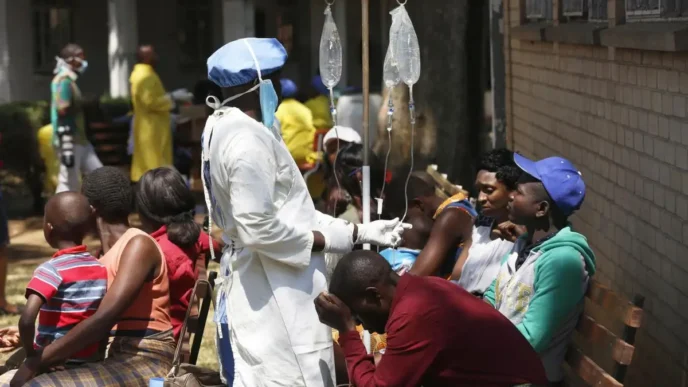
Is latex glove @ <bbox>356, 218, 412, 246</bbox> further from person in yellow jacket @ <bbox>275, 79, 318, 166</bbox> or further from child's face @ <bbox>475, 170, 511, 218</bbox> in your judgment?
person in yellow jacket @ <bbox>275, 79, 318, 166</bbox>

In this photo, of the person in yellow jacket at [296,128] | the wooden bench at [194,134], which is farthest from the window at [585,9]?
the wooden bench at [194,134]

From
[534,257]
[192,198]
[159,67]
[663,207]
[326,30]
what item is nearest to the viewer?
[534,257]

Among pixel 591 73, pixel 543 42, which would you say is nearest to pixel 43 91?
pixel 543 42

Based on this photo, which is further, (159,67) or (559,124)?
(159,67)

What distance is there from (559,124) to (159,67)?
743 inches

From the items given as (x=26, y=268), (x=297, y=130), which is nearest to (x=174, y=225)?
(x=297, y=130)

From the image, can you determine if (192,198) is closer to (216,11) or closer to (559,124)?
(559,124)

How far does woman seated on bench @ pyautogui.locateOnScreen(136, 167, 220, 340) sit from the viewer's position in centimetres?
538

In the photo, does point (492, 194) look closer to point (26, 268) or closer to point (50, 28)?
point (26, 268)

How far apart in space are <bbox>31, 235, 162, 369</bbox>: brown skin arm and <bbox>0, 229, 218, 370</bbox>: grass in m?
2.79

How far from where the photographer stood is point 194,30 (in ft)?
87.1

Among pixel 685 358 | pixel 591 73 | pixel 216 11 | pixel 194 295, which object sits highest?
pixel 216 11

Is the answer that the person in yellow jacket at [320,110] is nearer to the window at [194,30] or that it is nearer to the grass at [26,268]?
the grass at [26,268]

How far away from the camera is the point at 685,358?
482 centimetres
